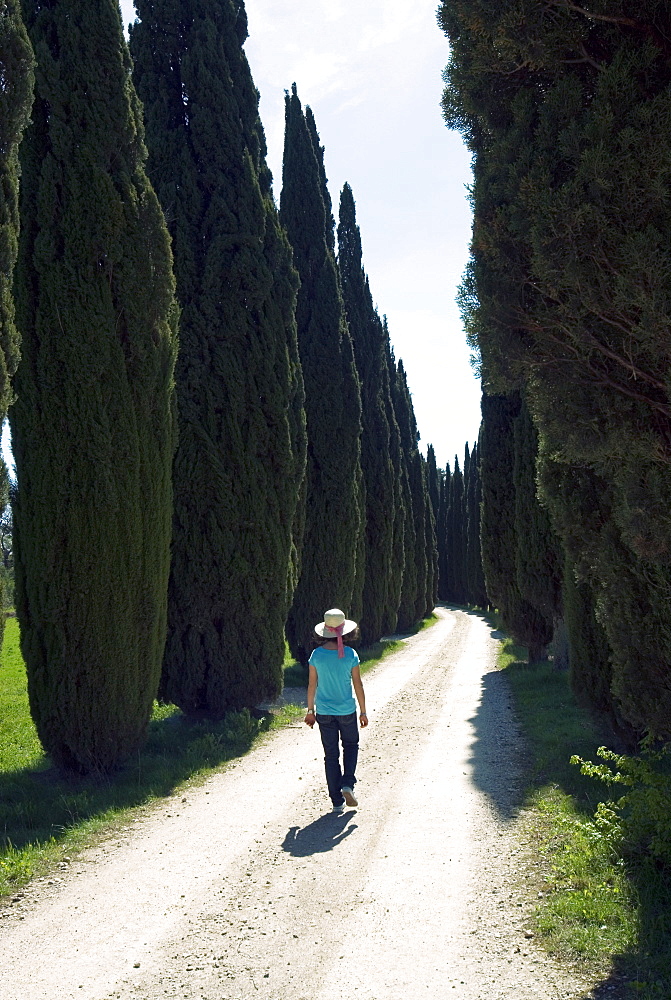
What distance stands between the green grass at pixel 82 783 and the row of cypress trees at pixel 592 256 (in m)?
4.42

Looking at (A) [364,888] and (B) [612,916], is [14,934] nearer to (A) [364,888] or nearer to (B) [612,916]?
(A) [364,888]

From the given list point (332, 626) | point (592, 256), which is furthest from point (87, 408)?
point (592, 256)

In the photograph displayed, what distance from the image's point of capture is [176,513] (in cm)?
1102

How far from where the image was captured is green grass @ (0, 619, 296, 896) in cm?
557

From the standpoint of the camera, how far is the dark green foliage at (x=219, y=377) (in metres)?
10.9

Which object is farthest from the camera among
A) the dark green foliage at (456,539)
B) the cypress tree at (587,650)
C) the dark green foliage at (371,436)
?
the dark green foliage at (456,539)


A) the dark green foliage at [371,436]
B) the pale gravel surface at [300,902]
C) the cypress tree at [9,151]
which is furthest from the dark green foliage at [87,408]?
the dark green foliage at [371,436]

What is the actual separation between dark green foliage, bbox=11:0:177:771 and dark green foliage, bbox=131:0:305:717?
2.40 metres

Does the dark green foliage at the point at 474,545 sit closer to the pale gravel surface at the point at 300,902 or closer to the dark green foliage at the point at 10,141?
the pale gravel surface at the point at 300,902

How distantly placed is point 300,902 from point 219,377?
27.7 feet

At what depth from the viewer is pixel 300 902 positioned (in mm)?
4281

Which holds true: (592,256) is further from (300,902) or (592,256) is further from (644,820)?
(300,902)

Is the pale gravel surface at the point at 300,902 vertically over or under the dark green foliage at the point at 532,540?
under

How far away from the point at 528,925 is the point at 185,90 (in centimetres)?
1251
